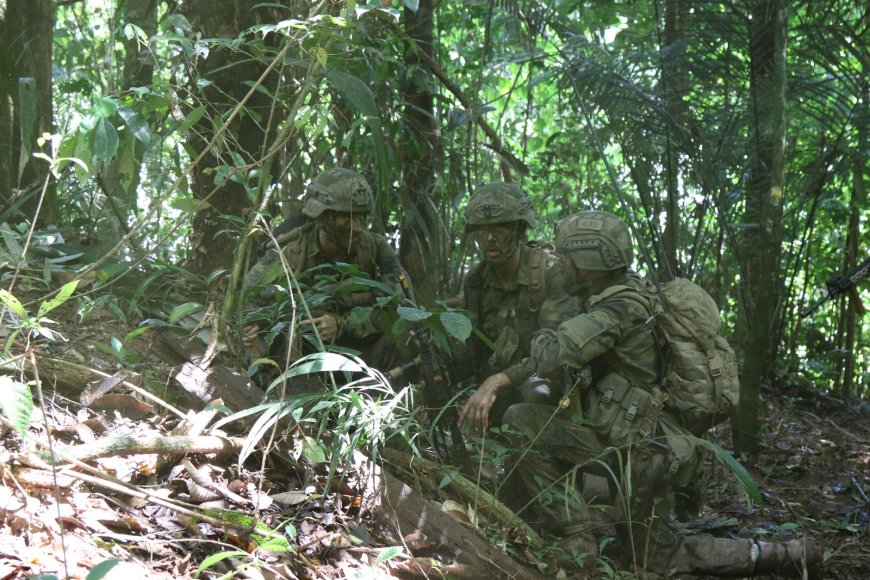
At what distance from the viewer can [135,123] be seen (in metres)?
2.99

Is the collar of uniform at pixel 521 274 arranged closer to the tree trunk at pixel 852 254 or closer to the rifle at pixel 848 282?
the rifle at pixel 848 282

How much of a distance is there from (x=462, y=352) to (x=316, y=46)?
2410 mm

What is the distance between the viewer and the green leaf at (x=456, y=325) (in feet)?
10.9

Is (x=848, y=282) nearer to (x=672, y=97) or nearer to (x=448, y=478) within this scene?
(x=672, y=97)

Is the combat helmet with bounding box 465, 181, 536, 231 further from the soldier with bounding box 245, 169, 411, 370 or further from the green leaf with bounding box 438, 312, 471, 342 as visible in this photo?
the green leaf with bounding box 438, 312, 471, 342

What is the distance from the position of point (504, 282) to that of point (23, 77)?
300 cm

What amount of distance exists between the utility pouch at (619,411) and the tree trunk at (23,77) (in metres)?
3.04

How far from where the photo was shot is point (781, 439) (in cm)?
646

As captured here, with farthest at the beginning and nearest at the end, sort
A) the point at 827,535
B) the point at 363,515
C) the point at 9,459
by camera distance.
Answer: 1. the point at 827,535
2. the point at 363,515
3. the point at 9,459

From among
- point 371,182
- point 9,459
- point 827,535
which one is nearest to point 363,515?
point 9,459

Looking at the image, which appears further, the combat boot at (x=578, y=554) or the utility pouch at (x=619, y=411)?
the utility pouch at (x=619, y=411)

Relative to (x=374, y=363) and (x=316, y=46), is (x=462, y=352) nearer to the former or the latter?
(x=374, y=363)

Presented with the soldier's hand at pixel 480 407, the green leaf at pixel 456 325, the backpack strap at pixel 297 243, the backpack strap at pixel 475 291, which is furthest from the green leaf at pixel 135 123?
the backpack strap at pixel 475 291

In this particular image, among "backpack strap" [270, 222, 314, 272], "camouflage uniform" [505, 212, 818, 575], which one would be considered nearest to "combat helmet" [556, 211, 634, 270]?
"camouflage uniform" [505, 212, 818, 575]
